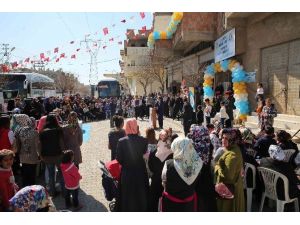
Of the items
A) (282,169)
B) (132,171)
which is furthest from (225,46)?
(132,171)

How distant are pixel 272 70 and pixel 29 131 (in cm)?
1160

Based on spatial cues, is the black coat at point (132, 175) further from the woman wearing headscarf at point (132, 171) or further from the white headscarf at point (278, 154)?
the white headscarf at point (278, 154)

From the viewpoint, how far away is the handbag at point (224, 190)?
14.6 feet

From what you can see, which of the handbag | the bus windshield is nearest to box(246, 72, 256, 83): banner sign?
the handbag

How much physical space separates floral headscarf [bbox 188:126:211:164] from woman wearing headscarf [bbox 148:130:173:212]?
45 centimetres

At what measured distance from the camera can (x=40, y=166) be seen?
7738 millimetres

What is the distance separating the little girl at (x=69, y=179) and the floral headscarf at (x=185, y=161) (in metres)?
2.67

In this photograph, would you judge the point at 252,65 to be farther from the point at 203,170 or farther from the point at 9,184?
the point at 9,184

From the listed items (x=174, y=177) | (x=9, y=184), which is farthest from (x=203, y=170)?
(x=9, y=184)

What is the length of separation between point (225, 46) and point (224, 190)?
15001 millimetres

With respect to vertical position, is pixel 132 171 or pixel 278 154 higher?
pixel 278 154

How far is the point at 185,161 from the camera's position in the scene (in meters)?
3.83

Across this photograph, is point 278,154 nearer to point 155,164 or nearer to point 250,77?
point 155,164

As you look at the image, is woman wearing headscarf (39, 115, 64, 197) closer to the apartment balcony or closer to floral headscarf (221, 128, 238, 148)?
floral headscarf (221, 128, 238, 148)
